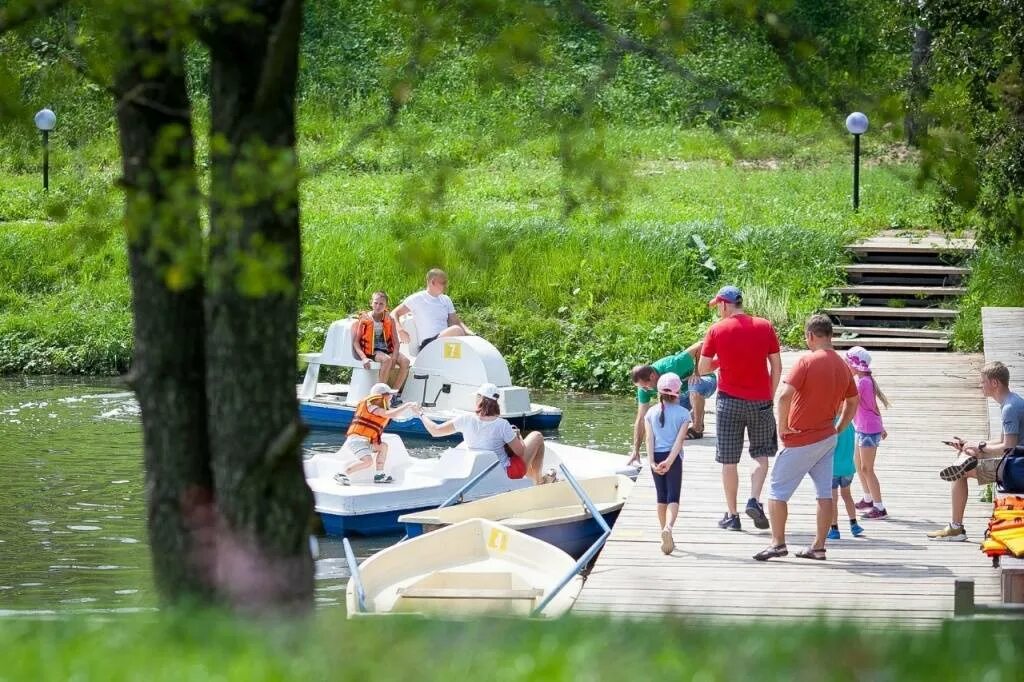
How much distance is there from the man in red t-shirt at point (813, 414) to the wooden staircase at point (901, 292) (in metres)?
13.2

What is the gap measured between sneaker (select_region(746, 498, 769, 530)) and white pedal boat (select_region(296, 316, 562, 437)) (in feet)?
24.0

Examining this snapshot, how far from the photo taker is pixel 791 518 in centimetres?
1230

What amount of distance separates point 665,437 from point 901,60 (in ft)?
89.1

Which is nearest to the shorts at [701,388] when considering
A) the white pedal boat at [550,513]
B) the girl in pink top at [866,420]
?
the white pedal boat at [550,513]

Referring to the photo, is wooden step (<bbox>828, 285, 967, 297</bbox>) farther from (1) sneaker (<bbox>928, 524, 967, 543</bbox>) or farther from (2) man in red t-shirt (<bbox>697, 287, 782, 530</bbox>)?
(1) sneaker (<bbox>928, 524, 967, 543</bbox>)

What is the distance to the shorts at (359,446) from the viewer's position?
14.8 metres

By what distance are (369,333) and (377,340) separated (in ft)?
0.55

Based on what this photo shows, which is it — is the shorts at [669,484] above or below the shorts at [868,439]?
below

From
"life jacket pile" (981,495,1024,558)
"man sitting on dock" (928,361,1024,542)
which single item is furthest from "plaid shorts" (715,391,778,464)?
"life jacket pile" (981,495,1024,558)

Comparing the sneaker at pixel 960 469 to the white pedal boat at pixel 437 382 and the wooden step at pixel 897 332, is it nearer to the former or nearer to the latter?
the white pedal boat at pixel 437 382

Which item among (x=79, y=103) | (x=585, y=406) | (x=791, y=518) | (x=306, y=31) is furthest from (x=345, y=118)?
(x=79, y=103)

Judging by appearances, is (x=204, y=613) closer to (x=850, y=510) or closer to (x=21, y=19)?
(x=21, y=19)

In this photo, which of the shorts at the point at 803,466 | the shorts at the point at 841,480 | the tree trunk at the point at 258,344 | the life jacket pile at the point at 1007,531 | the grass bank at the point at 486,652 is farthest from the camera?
the shorts at the point at 841,480

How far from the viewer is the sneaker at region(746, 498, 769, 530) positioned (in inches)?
462
